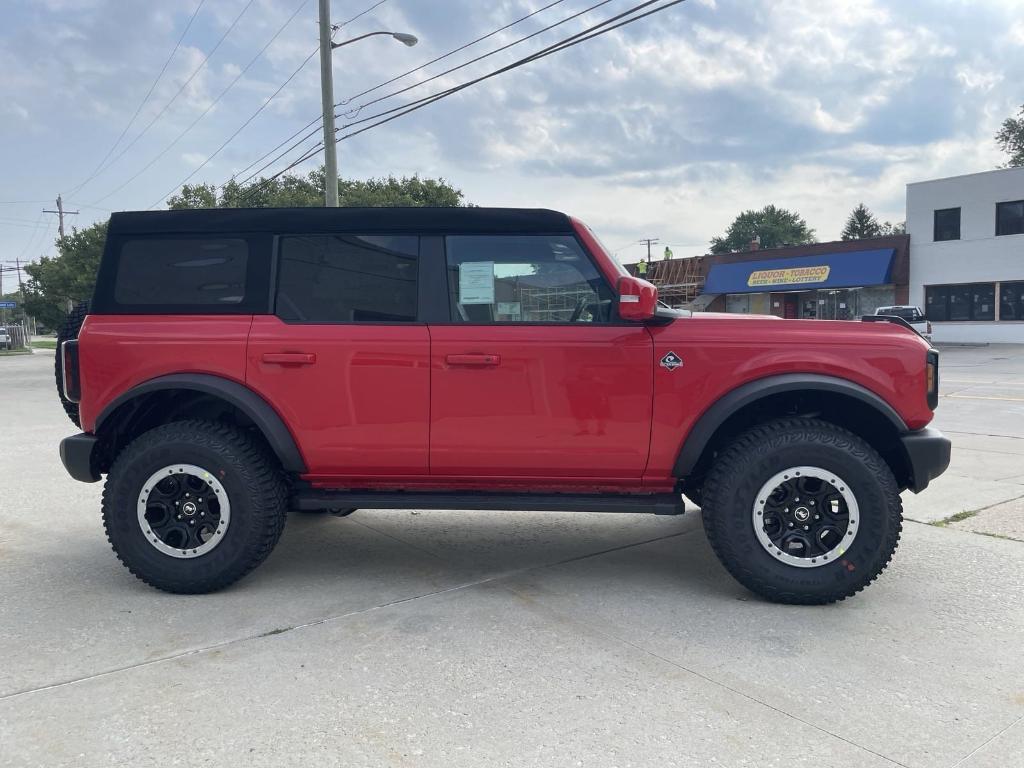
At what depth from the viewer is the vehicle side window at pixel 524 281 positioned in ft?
12.8

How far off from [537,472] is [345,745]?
1689 mm

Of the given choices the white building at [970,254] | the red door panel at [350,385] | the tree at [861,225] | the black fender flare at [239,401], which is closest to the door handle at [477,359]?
the red door panel at [350,385]

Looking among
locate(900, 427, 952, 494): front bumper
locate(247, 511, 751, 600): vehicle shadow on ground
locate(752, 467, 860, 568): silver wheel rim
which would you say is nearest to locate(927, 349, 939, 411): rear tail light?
locate(900, 427, 952, 494): front bumper

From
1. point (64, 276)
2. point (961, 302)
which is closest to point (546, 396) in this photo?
point (961, 302)

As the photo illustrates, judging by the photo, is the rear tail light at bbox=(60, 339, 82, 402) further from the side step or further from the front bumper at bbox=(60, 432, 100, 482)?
the side step

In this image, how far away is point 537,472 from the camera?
3916 millimetres

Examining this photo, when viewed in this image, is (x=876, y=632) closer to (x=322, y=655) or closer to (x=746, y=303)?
(x=322, y=655)

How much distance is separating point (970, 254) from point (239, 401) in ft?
119

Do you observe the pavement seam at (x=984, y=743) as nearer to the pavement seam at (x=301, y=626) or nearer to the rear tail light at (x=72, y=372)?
the pavement seam at (x=301, y=626)

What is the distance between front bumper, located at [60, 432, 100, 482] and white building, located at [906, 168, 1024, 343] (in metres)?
36.1

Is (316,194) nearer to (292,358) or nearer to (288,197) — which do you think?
(288,197)

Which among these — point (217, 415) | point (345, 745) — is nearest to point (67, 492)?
point (217, 415)

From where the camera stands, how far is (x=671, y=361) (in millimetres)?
3785

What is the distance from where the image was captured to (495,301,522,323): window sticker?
3.92 m
